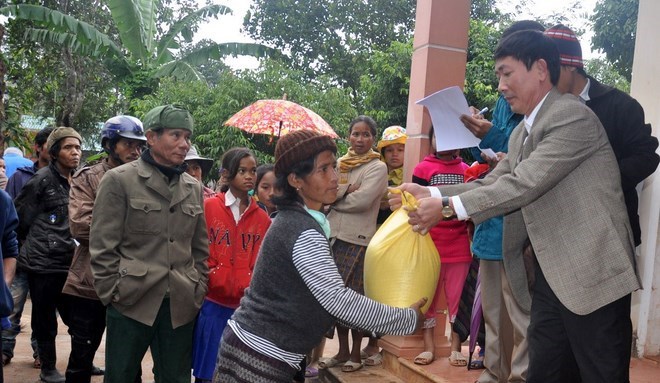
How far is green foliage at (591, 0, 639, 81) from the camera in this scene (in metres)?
15.1

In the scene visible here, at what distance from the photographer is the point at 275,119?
712cm

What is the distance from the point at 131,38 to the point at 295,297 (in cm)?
1393

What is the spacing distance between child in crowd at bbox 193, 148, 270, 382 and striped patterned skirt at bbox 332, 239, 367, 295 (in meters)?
0.86

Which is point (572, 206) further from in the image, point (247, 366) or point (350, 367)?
point (350, 367)

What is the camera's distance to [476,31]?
50.1 ft

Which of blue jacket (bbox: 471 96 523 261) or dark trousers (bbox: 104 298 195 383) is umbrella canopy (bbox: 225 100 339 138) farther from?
dark trousers (bbox: 104 298 195 383)

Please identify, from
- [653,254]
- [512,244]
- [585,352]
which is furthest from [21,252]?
[653,254]

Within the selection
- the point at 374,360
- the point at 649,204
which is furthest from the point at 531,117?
the point at 374,360

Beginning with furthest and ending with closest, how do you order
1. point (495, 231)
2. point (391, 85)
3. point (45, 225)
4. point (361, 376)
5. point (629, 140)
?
point (391, 85), point (45, 225), point (361, 376), point (495, 231), point (629, 140)

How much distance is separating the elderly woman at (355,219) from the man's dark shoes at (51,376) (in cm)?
217

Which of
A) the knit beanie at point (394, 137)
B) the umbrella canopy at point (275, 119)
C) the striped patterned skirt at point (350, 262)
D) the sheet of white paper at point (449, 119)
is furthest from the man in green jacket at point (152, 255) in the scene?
the umbrella canopy at point (275, 119)

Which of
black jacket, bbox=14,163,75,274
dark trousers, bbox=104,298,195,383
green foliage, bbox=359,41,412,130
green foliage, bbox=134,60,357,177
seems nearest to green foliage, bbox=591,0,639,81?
green foliage, bbox=359,41,412,130

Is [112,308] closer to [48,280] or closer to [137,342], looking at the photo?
[137,342]

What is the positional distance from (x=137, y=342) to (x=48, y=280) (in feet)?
6.66
